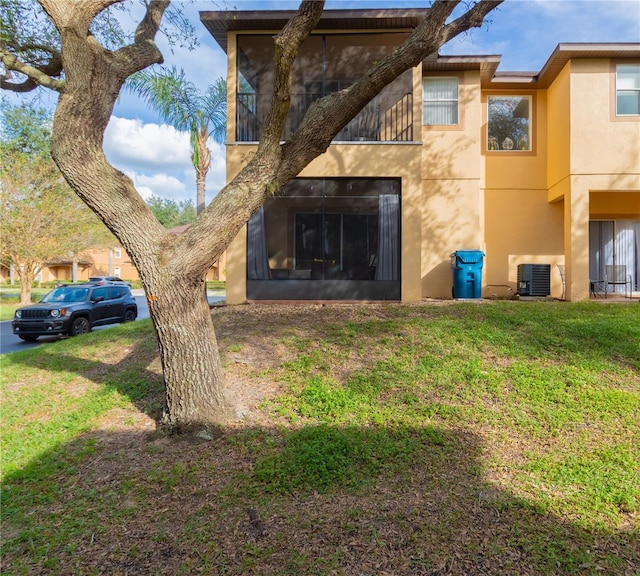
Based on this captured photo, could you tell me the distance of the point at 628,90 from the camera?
1070 cm

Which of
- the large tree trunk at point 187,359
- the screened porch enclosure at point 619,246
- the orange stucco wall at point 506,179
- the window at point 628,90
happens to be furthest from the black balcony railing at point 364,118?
the large tree trunk at point 187,359

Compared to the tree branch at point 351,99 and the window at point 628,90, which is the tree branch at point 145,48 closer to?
the tree branch at point 351,99

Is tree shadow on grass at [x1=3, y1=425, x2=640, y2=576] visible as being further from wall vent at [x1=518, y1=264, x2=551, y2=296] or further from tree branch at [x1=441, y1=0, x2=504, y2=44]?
wall vent at [x1=518, y1=264, x2=551, y2=296]

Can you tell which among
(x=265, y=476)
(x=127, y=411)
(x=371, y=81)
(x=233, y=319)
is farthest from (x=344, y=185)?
(x=265, y=476)

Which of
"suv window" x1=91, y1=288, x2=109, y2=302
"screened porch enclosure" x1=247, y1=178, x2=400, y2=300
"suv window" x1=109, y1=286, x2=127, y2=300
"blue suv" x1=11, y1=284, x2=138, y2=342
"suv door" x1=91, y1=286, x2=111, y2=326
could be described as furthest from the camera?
"suv window" x1=109, y1=286, x2=127, y2=300

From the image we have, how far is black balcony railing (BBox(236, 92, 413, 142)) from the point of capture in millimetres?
10812

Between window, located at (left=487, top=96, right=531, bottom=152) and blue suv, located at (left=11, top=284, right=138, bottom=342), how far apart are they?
13057 mm

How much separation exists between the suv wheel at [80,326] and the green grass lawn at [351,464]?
20.4 feet

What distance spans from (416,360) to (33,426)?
4750 mm

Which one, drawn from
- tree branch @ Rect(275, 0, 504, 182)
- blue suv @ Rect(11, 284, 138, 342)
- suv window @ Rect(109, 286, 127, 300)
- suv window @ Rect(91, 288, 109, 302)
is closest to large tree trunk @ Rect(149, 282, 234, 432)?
tree branch @ Rect(275, 0, 504, 182)

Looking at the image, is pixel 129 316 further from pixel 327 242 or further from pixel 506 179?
pixel 506 179

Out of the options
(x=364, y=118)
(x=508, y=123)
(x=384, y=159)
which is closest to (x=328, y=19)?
(x=364, y=118)

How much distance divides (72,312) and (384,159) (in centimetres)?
986

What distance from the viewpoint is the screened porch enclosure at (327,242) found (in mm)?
10508
